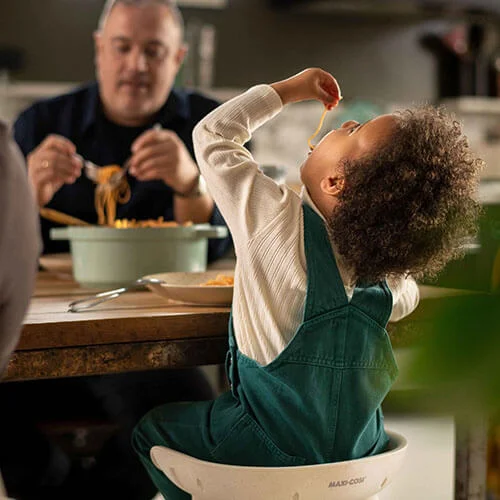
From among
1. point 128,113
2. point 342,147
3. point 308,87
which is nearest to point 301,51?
point 128,113

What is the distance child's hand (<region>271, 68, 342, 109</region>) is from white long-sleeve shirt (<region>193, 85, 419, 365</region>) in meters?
0.15

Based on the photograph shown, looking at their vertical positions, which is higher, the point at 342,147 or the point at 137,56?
the point at 137,56

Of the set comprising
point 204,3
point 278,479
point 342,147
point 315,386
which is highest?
point 204,3

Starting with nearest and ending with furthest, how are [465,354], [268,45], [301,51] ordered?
[465,354] < [268,45] < [301,51]

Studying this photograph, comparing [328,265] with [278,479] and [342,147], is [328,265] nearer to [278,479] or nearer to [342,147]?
[342,147]

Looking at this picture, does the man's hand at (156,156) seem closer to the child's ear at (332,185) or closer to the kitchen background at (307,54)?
the child's ear at (332,185)

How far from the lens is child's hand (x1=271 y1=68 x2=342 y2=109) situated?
1.39 m

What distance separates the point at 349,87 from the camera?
5.18 metres

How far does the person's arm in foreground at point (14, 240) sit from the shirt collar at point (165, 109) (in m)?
2.15

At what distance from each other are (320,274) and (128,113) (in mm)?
1773

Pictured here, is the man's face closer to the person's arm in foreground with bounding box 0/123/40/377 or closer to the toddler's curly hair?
the toddler's curly hair

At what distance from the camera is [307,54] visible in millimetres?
5043

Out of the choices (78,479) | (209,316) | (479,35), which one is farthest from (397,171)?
(479,35)

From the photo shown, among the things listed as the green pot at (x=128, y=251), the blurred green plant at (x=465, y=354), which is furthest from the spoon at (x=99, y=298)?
the blurred green plant at (x=465, y=354)
